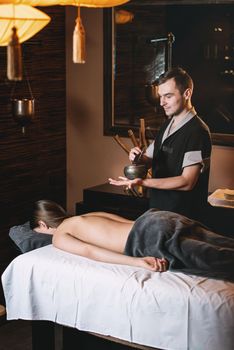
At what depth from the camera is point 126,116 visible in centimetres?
523

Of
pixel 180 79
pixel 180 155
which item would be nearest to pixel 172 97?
pixel 180 79

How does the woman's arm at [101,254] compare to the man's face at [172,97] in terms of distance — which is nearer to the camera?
the woman's arm at [101,254]

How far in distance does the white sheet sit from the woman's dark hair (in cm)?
37

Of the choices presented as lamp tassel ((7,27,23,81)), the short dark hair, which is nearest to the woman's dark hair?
the short dark hair

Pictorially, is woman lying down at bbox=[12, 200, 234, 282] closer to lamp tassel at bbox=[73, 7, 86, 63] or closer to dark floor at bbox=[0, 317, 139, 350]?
dark floor at bbox=[0, 317, 139, 350]

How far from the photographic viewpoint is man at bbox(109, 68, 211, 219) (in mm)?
3896

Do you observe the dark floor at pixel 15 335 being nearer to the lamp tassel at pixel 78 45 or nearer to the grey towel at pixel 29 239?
the grey towel at pixel 29 239

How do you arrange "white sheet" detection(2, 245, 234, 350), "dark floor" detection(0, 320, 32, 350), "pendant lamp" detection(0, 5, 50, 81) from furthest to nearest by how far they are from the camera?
"dark floor" detection(0, 320, 32, 350) < "white sheet" detection(2, 245, 234, 350) < "pendant lamp" detection(0, 5, 50, 81)

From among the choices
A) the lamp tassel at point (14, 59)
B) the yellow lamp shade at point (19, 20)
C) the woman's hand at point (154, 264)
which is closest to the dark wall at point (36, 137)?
the woman's hand at point (154, 264)

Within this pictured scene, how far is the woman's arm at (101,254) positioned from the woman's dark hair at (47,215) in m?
0.34

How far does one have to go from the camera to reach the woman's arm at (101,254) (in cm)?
340

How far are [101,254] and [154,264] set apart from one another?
270 millimetres

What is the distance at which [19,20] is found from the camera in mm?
2451

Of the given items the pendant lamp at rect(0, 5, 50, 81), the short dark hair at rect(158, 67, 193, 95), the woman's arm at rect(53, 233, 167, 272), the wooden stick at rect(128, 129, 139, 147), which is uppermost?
the pendant lamp at rect(0, 5, 50, 81)
